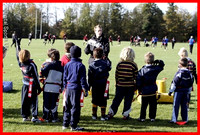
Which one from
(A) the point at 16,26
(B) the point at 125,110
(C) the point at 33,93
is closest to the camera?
(C) the point at 33,93

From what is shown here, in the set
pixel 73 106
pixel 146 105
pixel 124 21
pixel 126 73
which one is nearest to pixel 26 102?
pixel 73 106

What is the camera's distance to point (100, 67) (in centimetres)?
605

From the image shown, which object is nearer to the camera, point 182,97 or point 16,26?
point 182,97

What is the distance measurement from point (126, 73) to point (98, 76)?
63 cm

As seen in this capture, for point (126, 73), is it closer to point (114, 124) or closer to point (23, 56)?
point (114, 124)

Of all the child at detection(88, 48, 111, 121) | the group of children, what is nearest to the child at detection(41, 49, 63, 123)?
the group of children

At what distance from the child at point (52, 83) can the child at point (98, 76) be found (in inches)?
27.1

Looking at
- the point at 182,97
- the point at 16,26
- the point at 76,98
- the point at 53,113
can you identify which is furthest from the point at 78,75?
the point at 16,26

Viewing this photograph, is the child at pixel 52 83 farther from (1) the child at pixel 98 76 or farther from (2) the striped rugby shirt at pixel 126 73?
(2) the striped rugby shirt at pixel 126 73

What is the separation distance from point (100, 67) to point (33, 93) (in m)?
1.54

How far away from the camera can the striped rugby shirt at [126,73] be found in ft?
20.2

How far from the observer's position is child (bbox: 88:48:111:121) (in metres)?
6.05

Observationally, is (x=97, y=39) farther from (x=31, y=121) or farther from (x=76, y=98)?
(x=31, y=121)

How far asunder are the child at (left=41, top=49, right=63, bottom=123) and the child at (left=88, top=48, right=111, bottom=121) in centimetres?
69
